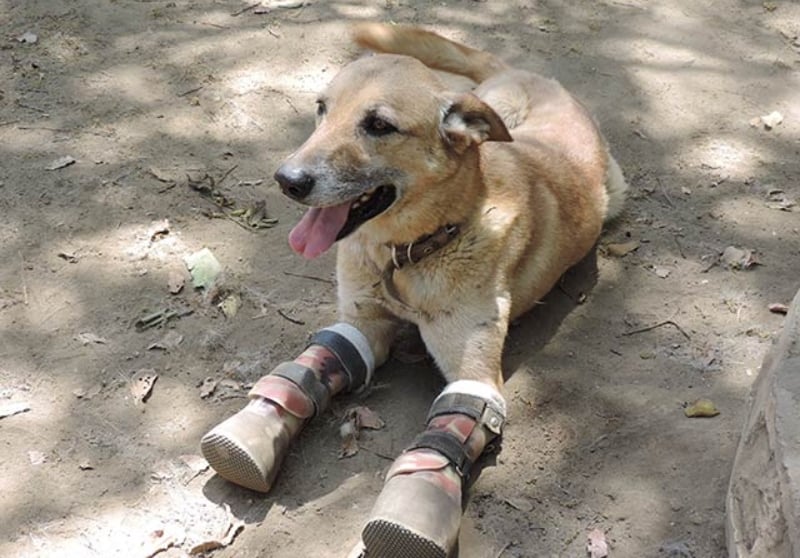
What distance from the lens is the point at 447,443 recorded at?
9.98 ft

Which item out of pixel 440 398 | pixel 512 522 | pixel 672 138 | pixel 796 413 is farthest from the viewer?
pixel 672 138

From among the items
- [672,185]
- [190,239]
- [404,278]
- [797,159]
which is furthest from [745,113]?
[190,239]

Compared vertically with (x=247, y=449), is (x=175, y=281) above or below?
below

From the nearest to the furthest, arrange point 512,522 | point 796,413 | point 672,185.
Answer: point 796,413
point 512,522
point 672,185

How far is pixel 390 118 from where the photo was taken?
3.25 meters

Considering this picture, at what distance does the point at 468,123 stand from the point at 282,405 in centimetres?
120

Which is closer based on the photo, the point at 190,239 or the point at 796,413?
the point at 796,413

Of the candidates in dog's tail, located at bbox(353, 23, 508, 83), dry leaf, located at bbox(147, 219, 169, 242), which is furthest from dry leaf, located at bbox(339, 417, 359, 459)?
dog's tail, located at bbox(353, 23, 508, 83)

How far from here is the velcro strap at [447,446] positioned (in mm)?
3016

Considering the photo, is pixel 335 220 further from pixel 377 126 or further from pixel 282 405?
pixel 282 405

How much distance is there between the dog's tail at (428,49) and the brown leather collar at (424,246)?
1367 millimetres

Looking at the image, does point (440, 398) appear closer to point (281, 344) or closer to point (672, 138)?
point (281, 344)

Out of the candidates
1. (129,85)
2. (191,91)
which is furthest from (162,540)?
(129,85)

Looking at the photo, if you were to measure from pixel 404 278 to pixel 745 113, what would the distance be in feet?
9.20
